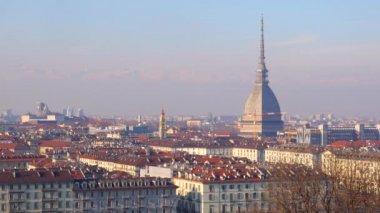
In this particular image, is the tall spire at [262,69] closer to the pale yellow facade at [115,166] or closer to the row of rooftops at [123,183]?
the pale yellow facade at [115,166]

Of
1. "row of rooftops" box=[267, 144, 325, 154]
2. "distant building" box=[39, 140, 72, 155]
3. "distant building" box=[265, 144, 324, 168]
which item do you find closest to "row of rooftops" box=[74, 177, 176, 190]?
"distant building" box=[265, 144, 324, 168]

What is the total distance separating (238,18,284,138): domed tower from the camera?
148125 millimetres

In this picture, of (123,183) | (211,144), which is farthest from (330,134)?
(123,183)

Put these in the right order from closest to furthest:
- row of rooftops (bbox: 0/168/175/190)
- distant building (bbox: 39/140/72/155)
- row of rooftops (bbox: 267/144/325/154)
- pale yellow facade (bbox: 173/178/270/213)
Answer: row of rooftops (bbox: 0/168/175/190), pale yellow facade (bbox: 173/178/270/213), row of rooftops (bbox: 267/144/325/154), distant building (bbox: 39/140/72/155)

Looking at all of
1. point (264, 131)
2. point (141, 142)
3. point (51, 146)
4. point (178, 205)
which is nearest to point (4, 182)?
point (178, 205)

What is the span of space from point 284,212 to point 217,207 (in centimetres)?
1977

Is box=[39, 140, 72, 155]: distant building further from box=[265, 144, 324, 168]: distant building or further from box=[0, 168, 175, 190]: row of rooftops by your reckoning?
box=[0, 168, 175, 190]: row of rooftops

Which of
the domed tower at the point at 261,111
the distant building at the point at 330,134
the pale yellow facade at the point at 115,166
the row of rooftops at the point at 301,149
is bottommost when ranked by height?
the pale yellow facade at the point at 115,166

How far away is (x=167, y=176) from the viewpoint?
5662 centimetres

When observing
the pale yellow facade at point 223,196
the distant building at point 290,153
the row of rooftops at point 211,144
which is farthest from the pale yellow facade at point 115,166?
the row of rooftops at point 211,144

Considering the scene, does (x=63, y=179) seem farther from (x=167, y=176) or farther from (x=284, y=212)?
(x=284, y=212)

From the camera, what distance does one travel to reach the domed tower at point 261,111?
486ft

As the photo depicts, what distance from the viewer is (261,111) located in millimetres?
149875

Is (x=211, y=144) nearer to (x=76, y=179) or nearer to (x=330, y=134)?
(x=330, y=134)
